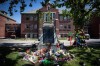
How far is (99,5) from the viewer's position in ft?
→ 62.1

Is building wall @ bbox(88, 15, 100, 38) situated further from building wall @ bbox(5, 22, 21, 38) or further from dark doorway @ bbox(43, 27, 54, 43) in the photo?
dark doorway @ bbox(43, 27, 54, 43)

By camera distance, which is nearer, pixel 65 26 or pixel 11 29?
pixel 65 26

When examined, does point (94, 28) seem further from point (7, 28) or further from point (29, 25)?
point (7, 28)

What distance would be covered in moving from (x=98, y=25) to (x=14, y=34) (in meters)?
28.0

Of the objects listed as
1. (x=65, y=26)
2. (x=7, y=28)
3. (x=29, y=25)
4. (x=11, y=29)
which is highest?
(x=29, y=25)

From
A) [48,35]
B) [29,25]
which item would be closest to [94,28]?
[29,25]

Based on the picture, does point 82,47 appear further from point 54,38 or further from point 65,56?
point 65,56

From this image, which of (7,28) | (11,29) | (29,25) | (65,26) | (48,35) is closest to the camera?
(48,35)

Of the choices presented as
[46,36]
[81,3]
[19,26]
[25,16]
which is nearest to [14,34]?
[19,26]

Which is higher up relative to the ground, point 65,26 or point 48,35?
point 65,26

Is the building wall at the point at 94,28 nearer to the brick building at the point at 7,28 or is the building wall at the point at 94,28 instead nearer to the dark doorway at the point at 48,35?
the brick building at the point at 7,28

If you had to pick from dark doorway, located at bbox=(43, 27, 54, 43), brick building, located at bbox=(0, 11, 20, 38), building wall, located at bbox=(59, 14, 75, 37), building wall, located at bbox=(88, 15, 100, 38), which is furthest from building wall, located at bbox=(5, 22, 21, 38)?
dark doorway, located at bbox=(43, 27, 54, 43)

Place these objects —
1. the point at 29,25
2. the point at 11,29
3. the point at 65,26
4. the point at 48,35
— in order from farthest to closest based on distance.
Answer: the point at 11,29 → the point at 29,25 → the point at 65,26 → the point at 48,35

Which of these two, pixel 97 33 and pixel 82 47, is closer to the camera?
pixel 82 47
